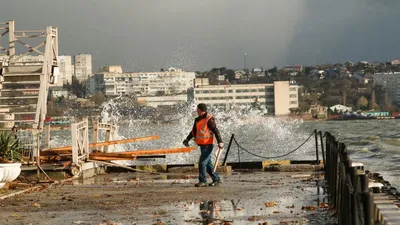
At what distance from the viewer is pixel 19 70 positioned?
93.2 feet

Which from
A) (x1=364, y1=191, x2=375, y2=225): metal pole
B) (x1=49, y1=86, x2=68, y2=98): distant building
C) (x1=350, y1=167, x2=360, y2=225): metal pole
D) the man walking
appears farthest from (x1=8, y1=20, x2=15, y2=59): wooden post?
(x1=49, y1=86, x2=68, y2=98): distant building

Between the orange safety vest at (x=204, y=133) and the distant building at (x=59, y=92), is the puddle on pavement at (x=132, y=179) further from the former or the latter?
the distant building at (x=59, y=92)

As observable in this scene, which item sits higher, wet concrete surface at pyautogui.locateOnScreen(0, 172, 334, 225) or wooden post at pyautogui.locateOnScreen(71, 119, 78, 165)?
wooden post at pyautogui.locateOnScreen(71, 119, 78, 165)

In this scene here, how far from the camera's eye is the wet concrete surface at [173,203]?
14961 millimetres

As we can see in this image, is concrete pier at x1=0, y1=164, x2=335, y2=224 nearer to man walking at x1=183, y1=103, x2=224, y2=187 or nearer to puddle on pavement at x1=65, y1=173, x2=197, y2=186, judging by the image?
puddle on pavement at x1=65, y1=173, x2=197, y2=186

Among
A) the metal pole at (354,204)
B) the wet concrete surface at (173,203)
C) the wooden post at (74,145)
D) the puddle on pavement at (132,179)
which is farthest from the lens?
the wooden post at (74,145)

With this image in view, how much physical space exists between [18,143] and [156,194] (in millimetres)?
5598

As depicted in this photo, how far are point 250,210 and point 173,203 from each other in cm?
184

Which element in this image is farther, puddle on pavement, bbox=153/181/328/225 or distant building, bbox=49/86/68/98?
distant building, bbox=49/86/68/98

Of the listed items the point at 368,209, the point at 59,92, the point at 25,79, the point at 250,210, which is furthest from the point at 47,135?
the point at 59,92

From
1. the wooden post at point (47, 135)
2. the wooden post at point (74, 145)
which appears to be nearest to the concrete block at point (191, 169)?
the wooden post at point (47, 135)

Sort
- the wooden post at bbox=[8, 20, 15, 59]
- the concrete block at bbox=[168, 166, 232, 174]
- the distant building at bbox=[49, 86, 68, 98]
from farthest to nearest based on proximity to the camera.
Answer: the distant building at bbox=[49, 86, 68, 98], the wooden post at bbox=[8, 20, 15, 59], the concrete block at bbox=[168, 166, 232, 174]

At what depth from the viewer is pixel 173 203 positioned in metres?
17.3

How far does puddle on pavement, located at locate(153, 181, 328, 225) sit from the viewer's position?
48.0 ft
